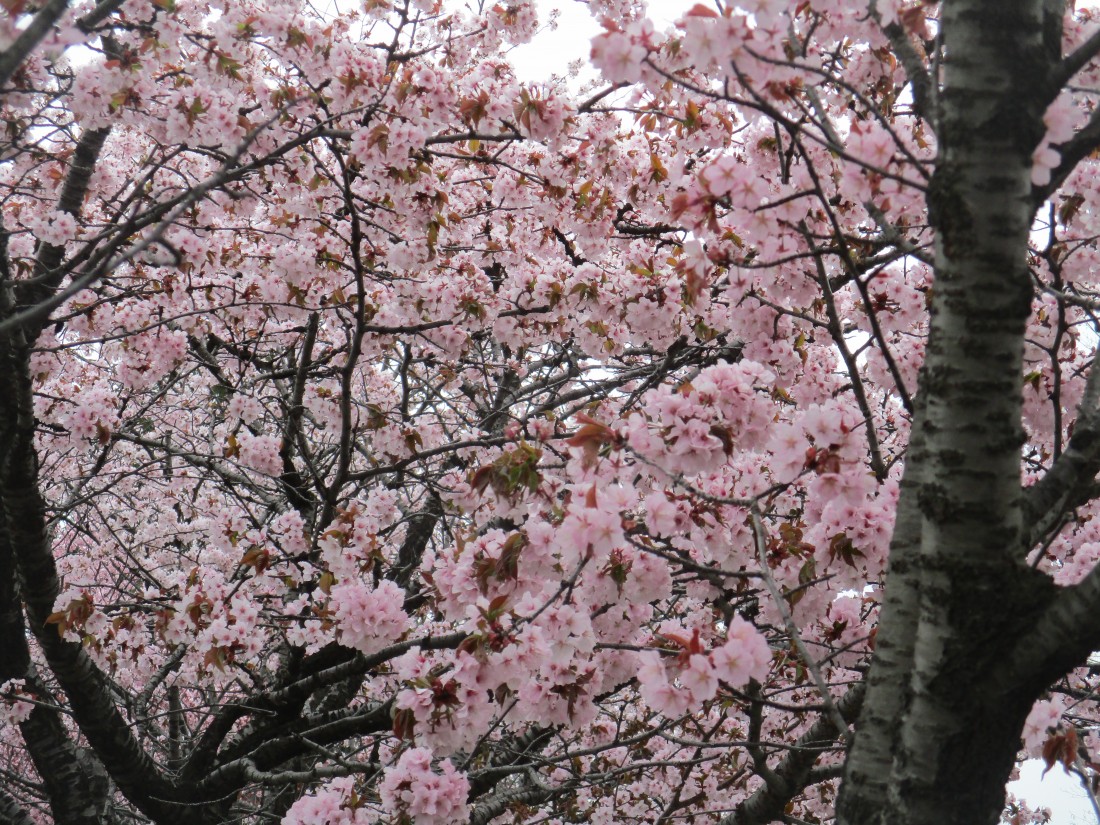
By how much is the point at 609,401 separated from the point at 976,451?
251cm

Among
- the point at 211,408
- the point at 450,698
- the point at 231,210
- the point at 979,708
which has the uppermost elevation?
the point at 211,408

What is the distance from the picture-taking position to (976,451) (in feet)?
4.91

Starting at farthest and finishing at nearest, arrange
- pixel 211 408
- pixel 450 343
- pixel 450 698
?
pixel 211 408
pixel 450 343
pixel 450 698

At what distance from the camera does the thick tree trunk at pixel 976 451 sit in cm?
147

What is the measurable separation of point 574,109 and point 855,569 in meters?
2.40

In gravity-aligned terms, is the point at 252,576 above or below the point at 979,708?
above

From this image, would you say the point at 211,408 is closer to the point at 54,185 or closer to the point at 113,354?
the point at 113,354

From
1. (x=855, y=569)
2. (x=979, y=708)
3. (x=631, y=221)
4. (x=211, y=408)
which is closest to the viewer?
(x=979, y=708)

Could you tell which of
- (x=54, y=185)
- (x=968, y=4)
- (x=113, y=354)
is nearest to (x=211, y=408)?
(x=113, y=354)

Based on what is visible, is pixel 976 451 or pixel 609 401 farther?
pixel 609 401

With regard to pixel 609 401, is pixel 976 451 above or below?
below

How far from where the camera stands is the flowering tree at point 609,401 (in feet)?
4.99

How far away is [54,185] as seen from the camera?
4426 mm

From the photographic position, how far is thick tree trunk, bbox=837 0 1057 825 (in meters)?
1.47
